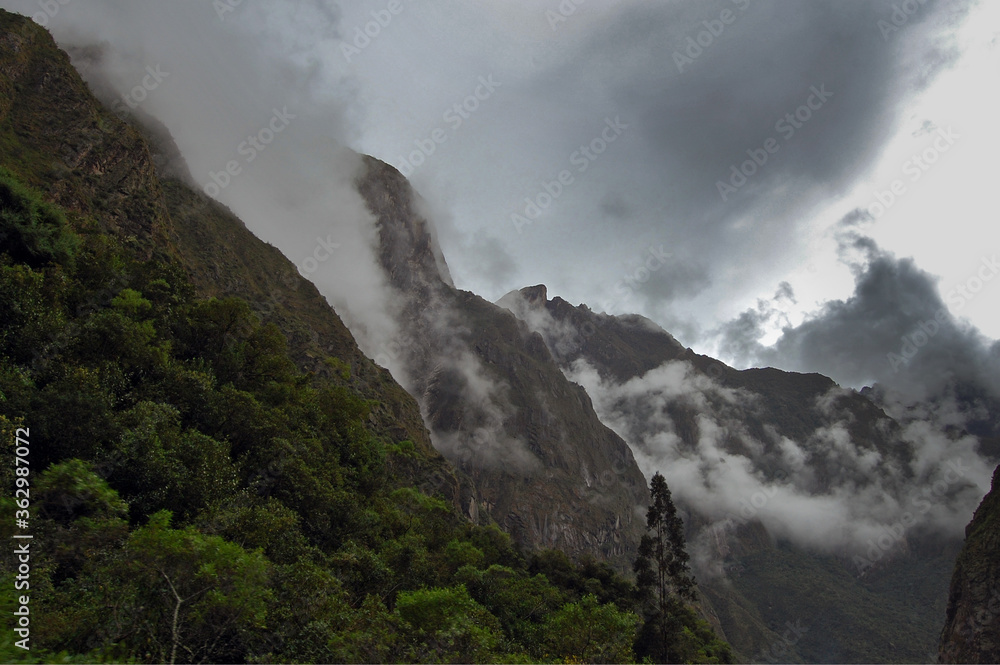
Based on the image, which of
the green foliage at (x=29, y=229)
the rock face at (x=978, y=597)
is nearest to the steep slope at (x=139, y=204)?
the green foliage at (x=29, y=229)

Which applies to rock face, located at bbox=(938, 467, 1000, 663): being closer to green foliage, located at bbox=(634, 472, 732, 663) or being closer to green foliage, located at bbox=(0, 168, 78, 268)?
green foliage, located at bbox=(634, 472, 732, 663)

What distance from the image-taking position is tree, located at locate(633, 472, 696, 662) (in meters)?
50.3

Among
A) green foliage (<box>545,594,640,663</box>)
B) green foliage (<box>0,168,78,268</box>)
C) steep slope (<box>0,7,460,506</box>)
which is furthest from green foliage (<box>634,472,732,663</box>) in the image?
green foliage (<box>0,168,78,268</box>)

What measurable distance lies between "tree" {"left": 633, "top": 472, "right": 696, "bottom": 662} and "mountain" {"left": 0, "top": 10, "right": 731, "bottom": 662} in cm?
253

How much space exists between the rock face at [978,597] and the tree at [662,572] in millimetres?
53904

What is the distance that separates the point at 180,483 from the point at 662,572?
1803 inches

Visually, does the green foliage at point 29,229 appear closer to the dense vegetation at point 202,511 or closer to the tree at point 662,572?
the dense vegetation at point 202,511

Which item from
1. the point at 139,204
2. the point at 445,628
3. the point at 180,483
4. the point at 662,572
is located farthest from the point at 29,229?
the point at 662,572

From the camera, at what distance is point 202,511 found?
22.8 metres

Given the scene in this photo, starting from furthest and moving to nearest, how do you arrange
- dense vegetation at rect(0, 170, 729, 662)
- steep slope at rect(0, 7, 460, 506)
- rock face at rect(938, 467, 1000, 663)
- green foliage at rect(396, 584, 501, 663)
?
rock face at rect(938, 467, 1000, 663), steep slope at rect(0, 7, 460, 506), green foliage at rect(396, 584, 501, 663), dense vegetation at rect(0, 170, 729, 662)

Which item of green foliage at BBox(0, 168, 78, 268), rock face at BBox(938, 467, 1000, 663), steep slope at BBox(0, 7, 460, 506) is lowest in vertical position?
rock face at BBox(938, 467, 1000, 663)

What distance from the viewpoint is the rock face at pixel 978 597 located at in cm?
7594

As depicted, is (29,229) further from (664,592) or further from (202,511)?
(664,592)

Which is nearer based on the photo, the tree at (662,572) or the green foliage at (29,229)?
the green foliage at (29,229)
